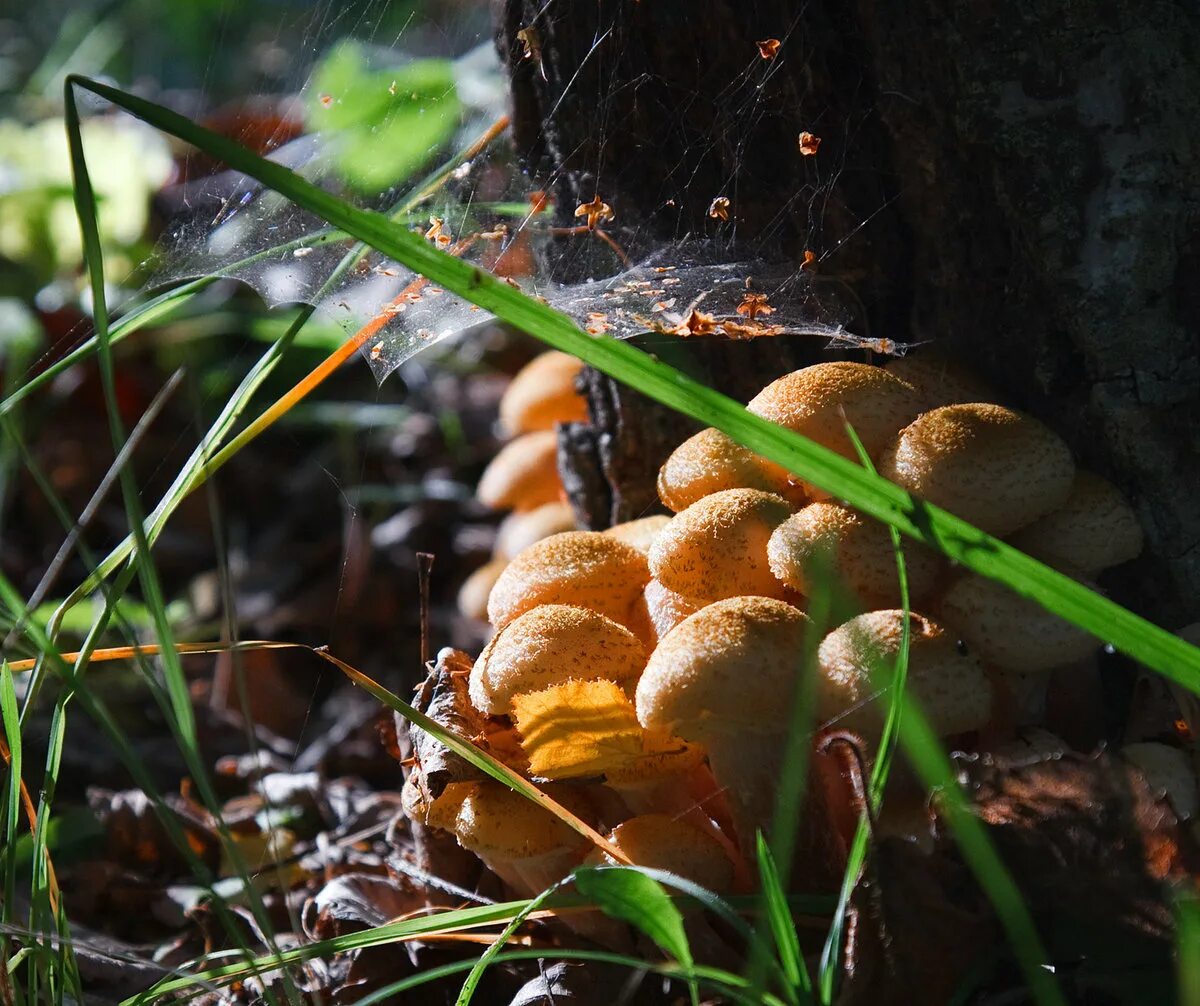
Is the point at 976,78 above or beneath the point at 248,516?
above

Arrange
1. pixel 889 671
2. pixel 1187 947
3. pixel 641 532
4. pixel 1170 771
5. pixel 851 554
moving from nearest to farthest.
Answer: pixel 1187 947 → pixel 889 671 → pixel 1170 771 → pixel 851 554 → pixel 641 532

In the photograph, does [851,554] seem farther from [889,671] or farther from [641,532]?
[641,532]

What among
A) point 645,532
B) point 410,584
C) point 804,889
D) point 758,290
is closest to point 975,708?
point 804,889

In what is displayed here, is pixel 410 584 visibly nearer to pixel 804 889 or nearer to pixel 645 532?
pixel 645 532

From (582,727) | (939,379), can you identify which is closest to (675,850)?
(582,727)

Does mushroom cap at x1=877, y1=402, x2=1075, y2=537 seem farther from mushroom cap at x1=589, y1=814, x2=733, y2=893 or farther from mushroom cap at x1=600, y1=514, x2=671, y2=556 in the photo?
mushroom cap at x1=589, y1=814, x2=733, y2=893

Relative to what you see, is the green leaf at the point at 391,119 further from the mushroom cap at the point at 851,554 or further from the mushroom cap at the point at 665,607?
the mushroom cap at the point at 851,554

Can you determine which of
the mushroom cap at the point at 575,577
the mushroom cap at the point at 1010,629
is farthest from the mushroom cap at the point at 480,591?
the mushroom cap at the point at 1010,629
